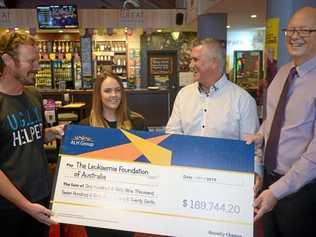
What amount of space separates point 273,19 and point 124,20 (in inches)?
280

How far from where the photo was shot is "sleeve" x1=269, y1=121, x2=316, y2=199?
2.08 metres

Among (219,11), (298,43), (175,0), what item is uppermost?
(175,0)

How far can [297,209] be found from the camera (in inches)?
89.2

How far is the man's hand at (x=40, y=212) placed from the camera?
7.03 feet

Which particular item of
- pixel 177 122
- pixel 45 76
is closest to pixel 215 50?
pixel 177 122

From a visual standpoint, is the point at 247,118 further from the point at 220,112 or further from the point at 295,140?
the point at 295,140

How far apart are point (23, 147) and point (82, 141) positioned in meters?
0.34

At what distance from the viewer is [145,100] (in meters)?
9.34

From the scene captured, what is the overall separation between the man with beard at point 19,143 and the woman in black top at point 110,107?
0.56 m

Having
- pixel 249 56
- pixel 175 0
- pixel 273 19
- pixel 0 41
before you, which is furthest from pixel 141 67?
pixel 0 41

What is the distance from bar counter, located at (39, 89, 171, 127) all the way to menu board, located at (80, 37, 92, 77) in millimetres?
2279

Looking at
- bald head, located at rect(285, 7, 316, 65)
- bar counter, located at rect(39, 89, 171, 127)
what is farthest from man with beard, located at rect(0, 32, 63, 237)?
bar counter, located at rect(39, 89, 171, 127)

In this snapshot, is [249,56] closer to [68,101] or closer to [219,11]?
[219,11]

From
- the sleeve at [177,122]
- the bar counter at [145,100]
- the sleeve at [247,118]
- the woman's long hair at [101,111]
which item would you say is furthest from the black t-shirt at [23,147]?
the bar counter at [145,100]
